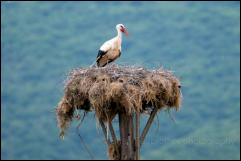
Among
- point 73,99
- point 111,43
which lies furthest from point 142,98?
point 111,43

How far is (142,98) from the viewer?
781 centimetres

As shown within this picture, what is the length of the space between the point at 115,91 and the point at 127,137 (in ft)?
3.76

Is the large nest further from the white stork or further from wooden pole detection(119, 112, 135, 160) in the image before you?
the white stork

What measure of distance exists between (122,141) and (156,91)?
120cm

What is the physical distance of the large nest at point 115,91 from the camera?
7695 millimetres

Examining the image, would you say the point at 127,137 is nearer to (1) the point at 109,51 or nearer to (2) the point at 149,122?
(2) the point at 149,122

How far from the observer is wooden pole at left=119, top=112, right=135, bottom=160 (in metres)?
8.24

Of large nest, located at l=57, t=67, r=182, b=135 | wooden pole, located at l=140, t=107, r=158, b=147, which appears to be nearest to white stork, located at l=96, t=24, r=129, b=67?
large nest, located at l=57, t=67, r=182, b=135

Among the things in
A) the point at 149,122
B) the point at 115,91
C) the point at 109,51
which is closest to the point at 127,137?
the point at 149,122

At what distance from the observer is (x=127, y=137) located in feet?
27.2

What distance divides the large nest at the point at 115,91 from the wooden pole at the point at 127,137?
0.78ft

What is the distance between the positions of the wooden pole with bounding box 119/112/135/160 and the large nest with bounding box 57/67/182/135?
0.24m

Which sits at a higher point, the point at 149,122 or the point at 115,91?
the point at 115,91

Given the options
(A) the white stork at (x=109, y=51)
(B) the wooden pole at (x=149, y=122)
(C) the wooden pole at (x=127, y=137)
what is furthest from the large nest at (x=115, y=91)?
(A) the white stork at (x=109, y=51)
